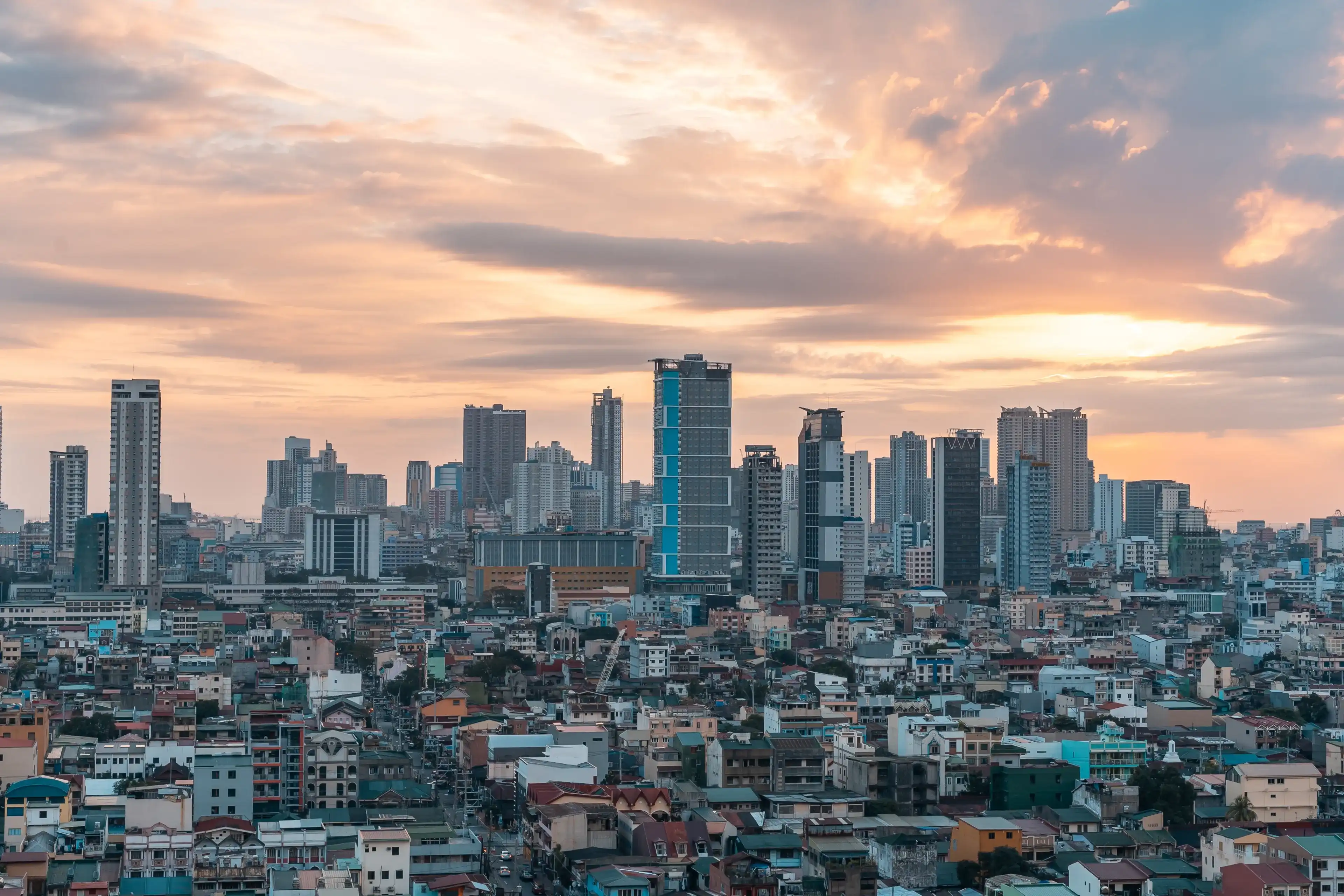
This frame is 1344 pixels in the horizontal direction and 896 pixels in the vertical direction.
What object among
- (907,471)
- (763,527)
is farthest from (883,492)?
(763,527)

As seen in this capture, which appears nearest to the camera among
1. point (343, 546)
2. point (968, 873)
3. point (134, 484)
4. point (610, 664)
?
point (968, 873)

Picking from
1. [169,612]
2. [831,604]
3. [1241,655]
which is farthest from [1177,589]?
[169,612]

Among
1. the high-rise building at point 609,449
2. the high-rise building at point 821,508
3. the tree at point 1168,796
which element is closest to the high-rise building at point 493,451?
the high-rise building at point 609,449

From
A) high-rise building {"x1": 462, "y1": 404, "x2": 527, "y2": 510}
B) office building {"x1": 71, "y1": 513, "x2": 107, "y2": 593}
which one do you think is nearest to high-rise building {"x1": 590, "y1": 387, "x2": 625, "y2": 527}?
high-rise building {"x1": 462, "y1": 404, "x2": 527, "y2": 510}

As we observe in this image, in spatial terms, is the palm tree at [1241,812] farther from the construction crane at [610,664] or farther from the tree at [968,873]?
the construction crane at [610,664]

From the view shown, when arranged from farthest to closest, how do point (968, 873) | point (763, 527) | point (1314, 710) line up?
1. point (763, 527)
2. point (1314, 710)
3. point (968, 873)

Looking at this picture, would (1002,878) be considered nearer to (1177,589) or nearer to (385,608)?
(385,608)

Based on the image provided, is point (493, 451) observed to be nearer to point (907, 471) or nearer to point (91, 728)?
point (907, 471)
